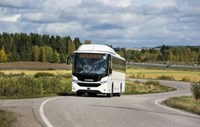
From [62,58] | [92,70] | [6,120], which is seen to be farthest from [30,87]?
[62,58]

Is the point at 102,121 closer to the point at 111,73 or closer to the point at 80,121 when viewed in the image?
the point at 80,121

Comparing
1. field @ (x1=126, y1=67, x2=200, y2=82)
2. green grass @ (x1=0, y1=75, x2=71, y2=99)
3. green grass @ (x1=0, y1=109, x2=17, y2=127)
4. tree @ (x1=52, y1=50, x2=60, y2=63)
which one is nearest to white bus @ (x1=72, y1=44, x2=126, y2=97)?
green grass @ (x1=0, y1=75, x2=71, y2=99)

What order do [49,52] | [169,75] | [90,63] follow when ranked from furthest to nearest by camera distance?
[49,52]
[169,75]
[90,63]

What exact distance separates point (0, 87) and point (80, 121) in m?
19.5

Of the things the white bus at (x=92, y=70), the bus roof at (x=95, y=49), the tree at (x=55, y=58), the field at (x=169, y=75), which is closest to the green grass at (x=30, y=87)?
the white bus at (x=92, y=70)

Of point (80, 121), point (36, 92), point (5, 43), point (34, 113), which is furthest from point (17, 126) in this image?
point (5, 43)

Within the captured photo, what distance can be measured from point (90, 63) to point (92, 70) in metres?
0.50

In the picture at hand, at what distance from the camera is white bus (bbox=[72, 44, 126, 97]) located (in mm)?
30281

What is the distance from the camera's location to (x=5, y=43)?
19062 cm

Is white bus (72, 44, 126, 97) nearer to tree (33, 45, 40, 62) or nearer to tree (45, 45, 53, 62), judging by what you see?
tree (33, 45, 40, 62)

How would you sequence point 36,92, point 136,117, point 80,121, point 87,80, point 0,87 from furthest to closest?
point 36,92 → point 0,87 → point 87,80 → point 136,117 → point 80,121

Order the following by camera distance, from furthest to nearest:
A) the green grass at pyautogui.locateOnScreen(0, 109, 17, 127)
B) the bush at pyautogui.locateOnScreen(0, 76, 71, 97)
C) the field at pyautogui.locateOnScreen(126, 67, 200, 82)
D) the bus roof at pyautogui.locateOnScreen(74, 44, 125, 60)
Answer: the field at pyautogui.locateOnScreen(126, 67, 200, 82) < the bush at pyautogui.locateOnScreen(0, 76, 71, 97) < the bus roof at pyautogui.locateOnScreen(74, 44, 125, 60) < the green grass at pyautogui.locateOnScreen(0, 109, 17, 127)

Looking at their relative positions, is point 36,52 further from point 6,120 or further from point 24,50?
point 6,120

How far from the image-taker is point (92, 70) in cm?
→ 3052
